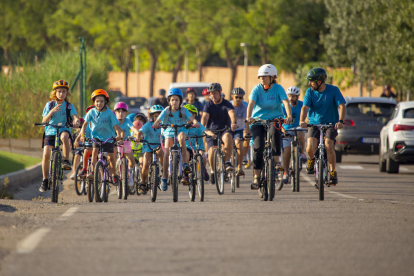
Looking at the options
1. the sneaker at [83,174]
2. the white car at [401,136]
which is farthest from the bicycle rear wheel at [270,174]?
the white car at [401,136]

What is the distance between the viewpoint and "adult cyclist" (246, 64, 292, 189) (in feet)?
37.6

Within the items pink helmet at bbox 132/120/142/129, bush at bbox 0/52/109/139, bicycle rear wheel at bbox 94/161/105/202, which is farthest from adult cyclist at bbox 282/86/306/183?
bush at bbox 0/52/109/139

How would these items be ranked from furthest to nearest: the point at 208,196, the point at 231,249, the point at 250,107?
the point at 208,196, the point at 250,107, the point at 231,249

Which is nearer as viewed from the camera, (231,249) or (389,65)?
(231,249)

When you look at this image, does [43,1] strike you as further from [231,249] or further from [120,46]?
[231,249]

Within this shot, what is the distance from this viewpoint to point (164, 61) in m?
77.9

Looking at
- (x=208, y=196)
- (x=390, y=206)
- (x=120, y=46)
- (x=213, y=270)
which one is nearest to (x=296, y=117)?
(x=208, y=196)

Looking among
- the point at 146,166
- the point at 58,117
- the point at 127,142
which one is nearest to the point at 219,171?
the point at 146,166

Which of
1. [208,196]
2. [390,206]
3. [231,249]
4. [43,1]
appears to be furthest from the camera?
[43,1]

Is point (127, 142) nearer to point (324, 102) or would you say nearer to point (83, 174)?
point (83, 174)

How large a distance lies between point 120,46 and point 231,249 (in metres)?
59.5

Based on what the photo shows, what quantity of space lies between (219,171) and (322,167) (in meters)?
2.50

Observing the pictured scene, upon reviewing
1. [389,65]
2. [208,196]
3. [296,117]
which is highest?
[389,65]

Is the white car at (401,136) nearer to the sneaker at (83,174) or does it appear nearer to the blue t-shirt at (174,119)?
the blue t-shirt at (174,119)
